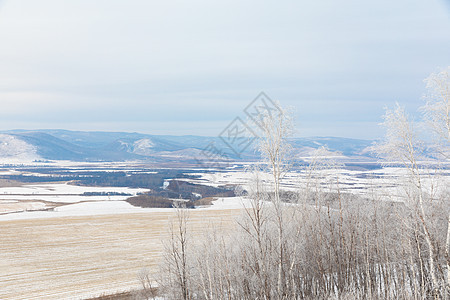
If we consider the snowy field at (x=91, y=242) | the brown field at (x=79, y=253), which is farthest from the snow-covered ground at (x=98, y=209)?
the brown field at (x=79, y=253)

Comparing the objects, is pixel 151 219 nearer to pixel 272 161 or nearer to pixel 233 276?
Answer: pixel 233 276

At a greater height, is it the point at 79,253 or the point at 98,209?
the point at 98,209

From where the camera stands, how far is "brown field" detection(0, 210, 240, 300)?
29.4 m

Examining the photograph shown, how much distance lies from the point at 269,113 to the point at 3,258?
32.8m

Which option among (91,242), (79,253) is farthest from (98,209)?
(79,253)

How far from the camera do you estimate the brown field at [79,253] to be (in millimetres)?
29406

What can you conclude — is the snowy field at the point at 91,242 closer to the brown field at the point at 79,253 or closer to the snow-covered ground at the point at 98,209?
the brown field at the point at 79,253

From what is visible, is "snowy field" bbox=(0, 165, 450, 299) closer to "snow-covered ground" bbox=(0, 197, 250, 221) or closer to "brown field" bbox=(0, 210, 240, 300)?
"brown field" bbox=(0, 210, 240, 300)

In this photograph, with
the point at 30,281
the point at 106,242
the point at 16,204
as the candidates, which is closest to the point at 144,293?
the point at 30,281

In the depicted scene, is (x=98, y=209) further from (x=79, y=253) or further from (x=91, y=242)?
(x=79, y=253)

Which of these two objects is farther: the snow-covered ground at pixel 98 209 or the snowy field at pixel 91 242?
the snow-covered ground at pixel 98 209

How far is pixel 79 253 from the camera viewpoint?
130 ft

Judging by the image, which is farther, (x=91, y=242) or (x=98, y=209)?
(x=98, y=209)

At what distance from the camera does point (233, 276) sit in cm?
2352
